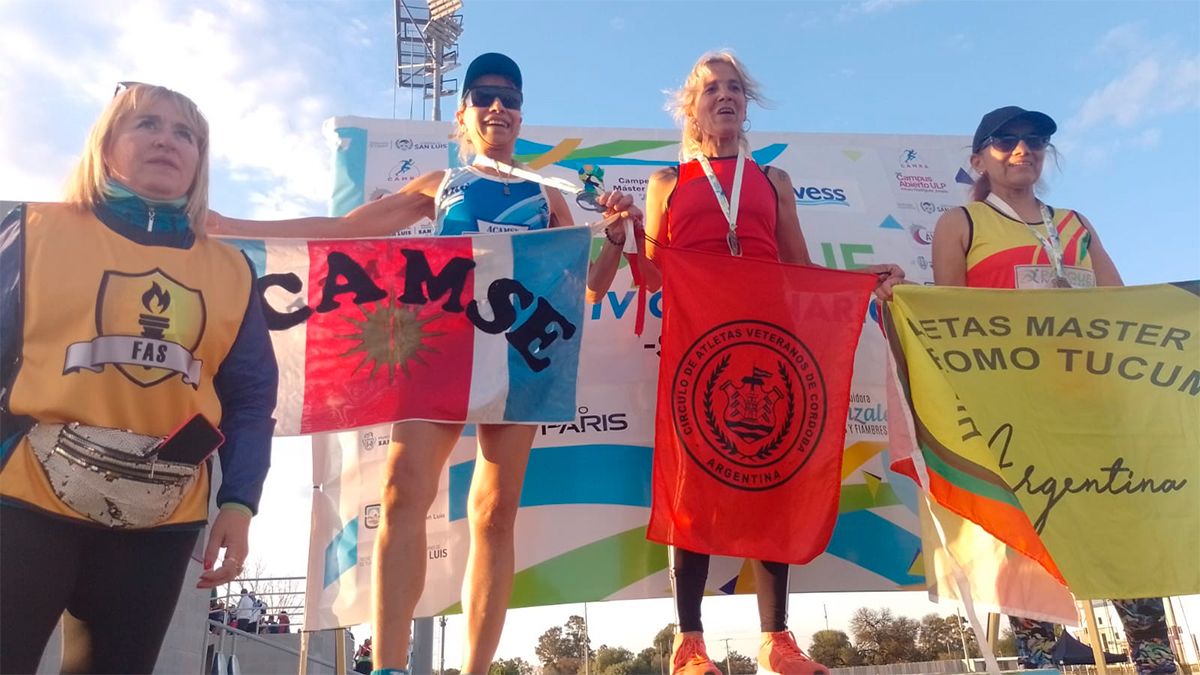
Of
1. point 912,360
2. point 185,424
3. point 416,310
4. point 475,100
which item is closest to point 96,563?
point 185,424

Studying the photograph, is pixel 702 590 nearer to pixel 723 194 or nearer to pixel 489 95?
pixel 723 194

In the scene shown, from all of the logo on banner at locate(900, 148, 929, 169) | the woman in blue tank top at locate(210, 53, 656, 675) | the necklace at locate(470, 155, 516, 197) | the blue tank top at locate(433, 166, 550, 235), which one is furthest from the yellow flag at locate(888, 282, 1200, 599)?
the logo on banner at locate(900, 148, 929, 169)

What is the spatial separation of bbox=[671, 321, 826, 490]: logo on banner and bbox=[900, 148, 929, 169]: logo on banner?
2.25m

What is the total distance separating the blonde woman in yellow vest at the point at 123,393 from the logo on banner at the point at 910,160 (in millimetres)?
3852

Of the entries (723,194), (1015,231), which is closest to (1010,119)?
(1015,231)

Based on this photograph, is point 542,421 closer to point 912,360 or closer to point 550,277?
point 550,277

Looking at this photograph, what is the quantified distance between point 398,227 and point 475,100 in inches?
23.0

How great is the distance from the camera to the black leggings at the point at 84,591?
173 centimetres

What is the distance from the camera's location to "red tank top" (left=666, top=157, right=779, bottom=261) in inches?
131

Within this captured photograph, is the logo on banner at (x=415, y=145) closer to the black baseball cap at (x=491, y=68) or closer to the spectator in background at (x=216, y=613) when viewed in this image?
the black baseball cap at (x=491, y=68)

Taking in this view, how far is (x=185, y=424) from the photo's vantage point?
1.98 metres

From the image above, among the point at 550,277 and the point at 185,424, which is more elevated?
the point at 550,277

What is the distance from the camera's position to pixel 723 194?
3.34m

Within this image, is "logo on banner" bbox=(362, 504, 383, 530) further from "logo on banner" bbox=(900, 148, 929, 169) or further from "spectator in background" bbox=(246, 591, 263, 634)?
"spectator in background" bbox=(246, 591, 263, 634)
